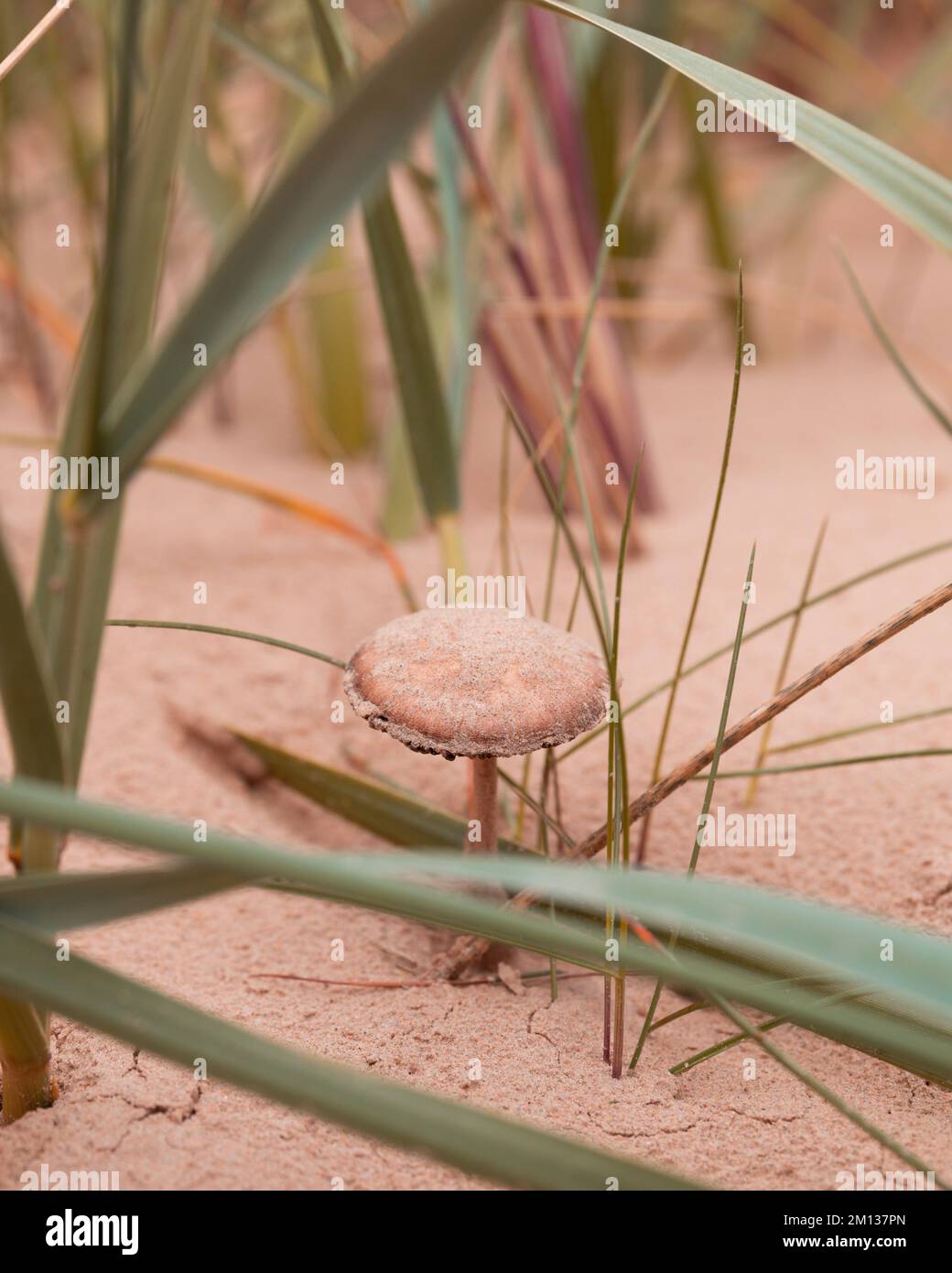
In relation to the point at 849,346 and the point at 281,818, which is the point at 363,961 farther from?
the point at 849,346

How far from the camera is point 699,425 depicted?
90.9 inches

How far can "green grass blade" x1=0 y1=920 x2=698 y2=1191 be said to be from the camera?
0.55 meters

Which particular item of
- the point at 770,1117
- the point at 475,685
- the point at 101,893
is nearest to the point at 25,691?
the point at 101,893

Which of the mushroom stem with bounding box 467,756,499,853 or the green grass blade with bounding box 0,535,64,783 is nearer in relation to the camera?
the green grass blade with bounding box 0,535,64,783

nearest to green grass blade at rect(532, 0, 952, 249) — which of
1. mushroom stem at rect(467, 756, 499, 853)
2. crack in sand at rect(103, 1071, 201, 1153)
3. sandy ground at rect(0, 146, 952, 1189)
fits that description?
mushroom stem at rect(467, 756, 499, 853)

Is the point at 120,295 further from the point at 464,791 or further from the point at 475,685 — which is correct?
the point at 464,791

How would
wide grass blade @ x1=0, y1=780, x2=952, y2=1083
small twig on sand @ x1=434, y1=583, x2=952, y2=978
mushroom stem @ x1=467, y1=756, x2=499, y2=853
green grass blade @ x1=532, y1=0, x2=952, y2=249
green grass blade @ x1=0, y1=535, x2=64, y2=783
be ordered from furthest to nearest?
mushroom stem @ x1=467, y1=756, x2=499, y2=853, small twig on sand @ x1=434, y1=583, x2=952, y2=978, green grass blade @ x1=532, y1=0, x2=952, y2=249, green grass blade @ x1=0, y1=535, x2=64, y2=783, wide grass blade @ x1=0, y1=780, x2=952, y2=1083

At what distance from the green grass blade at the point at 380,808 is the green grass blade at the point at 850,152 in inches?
23.2

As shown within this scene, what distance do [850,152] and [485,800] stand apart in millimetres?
559

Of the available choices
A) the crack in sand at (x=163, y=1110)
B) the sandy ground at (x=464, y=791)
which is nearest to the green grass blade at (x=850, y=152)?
the sandy ground at (x=464, y=791)

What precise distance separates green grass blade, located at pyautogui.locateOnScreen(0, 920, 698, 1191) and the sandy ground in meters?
0.24

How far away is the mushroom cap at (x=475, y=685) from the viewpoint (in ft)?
2.86

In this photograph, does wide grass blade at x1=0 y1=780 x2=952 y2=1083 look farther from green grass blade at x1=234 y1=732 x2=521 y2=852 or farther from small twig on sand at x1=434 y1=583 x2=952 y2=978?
green grass blade at x1=234 y1=732 x2=521 y2=852
